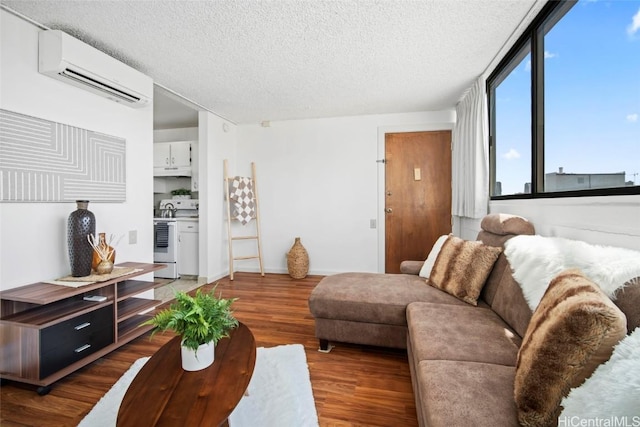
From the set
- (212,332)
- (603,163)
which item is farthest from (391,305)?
(603,163)

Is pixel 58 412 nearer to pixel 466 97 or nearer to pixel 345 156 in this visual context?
pixel 345 156

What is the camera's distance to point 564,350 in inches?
30.0

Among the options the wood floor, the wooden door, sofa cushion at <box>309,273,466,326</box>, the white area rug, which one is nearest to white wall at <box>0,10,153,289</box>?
the wood floor

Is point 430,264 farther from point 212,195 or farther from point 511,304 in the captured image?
point 212,195

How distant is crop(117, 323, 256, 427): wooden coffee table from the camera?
89 cm

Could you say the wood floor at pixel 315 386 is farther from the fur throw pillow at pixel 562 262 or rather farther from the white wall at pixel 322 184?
the white wall at pixel 322 184

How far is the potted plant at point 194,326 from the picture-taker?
44.1 inches

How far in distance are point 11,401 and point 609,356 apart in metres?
2.75

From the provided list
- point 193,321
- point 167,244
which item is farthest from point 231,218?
point 193,321

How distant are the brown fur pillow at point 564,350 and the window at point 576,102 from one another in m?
0.84

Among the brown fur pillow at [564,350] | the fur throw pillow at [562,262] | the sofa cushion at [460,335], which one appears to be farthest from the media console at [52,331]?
the fur throw pillow at [562,262]

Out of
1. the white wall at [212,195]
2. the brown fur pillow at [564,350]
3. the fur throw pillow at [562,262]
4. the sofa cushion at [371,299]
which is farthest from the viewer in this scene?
the white wall at [212,195]
